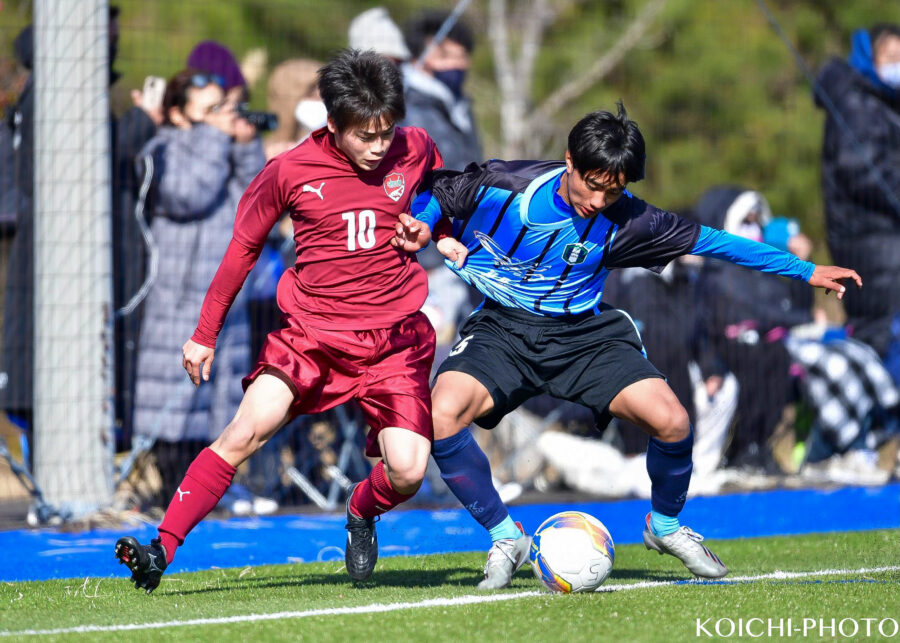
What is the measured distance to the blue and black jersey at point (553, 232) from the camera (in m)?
5.05

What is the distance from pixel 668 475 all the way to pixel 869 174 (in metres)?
5.25

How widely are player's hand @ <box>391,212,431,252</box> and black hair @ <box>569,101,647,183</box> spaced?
0.64m

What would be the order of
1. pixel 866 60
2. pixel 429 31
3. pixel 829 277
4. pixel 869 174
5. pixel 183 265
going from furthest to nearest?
pixel 866 60, pixel 869 174, pixel 429 31, pixel 183 265, pixel 829 277

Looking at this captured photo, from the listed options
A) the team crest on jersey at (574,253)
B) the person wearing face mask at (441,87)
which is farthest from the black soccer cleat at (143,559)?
the person wearing face mask at (441,87)

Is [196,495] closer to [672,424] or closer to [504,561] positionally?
[504,561]

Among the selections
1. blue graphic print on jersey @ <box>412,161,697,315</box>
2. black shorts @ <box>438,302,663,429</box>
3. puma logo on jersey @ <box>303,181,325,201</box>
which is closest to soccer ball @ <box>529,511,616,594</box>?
black shorts @ <box>438,302,663,429</box>

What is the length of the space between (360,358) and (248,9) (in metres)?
15.1

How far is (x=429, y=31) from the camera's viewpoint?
29.3 ft

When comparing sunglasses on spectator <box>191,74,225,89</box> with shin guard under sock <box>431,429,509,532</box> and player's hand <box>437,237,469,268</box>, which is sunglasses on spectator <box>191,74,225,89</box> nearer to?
player's hand <box>437,237,469,268</box>

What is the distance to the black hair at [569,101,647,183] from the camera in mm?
4691

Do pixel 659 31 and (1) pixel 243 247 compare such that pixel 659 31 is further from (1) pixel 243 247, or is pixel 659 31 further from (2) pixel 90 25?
(1) pixel 243 247

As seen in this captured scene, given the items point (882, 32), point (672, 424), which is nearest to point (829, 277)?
point (672, 424)

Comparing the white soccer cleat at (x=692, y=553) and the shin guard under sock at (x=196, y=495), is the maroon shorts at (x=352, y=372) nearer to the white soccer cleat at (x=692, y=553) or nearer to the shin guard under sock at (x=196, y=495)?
the shin guard under sock at (x=196, y=495)

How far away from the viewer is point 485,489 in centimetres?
504
